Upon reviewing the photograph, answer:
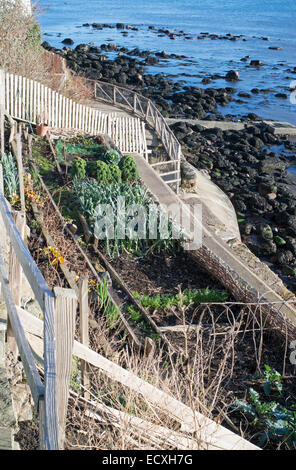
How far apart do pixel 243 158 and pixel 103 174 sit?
13.2 meters

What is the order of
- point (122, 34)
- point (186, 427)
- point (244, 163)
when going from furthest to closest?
point (122, 34) → point (244, 163) → point (186, 427)

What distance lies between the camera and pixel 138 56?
4969cm

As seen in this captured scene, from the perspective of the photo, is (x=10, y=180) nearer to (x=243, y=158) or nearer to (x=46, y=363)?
(x=46, y=363)

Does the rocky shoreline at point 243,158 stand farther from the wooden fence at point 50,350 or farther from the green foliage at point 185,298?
the wooden fence at point 50,350

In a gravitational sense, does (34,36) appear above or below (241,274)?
above

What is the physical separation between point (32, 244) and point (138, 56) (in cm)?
4526

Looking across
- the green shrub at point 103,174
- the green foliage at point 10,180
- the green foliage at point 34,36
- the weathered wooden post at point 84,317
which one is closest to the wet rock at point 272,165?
the green foliage at point 34,36

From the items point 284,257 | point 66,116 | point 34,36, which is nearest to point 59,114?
point 66,116

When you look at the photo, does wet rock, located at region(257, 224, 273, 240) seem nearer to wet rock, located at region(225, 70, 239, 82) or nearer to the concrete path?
the concrete path

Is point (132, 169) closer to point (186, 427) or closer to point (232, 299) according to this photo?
point (232, 299)

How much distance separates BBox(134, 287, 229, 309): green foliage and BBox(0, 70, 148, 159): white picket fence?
764 cm

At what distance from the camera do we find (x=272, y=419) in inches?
203

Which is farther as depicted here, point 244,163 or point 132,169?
point 244,163

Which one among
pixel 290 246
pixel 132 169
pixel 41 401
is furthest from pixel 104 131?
pixel 41 401
